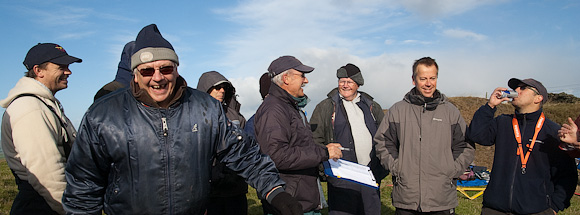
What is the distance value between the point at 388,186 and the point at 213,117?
10364 millimetres

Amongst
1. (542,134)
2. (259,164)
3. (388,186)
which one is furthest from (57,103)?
(388,186)

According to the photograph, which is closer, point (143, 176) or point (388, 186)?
point (143, 176)

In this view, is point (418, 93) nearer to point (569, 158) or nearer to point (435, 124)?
point (435, 124)

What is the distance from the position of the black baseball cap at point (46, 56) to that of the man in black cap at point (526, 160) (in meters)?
4.40

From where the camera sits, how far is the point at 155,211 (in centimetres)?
251

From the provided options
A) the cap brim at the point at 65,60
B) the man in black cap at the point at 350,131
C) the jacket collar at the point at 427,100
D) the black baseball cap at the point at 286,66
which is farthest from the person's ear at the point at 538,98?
the cap brim at the point at 65,60

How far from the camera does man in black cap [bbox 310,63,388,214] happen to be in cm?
558

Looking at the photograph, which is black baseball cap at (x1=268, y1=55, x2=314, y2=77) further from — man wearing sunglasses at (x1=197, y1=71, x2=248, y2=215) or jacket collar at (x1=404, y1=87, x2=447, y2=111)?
jacket collar at (x1=404, y1=87, x2=447, y2=111)

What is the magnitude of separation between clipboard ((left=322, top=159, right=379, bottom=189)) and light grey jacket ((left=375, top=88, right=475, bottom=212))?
64cm

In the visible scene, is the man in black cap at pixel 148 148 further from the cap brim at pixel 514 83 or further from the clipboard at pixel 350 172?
the cap brim at pixel 514 83

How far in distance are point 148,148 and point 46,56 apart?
2069 mm

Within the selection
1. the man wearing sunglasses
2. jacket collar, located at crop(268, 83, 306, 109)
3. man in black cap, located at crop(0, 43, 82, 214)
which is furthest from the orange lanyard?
man in black cap, located at crop(0, 43, 82, 214)

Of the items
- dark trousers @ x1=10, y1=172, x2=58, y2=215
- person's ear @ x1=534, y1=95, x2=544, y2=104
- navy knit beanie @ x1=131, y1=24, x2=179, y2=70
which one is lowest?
dark trousers @ x1=10, y1=172, x2=58, y2=215

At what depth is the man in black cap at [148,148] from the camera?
2465 mm
